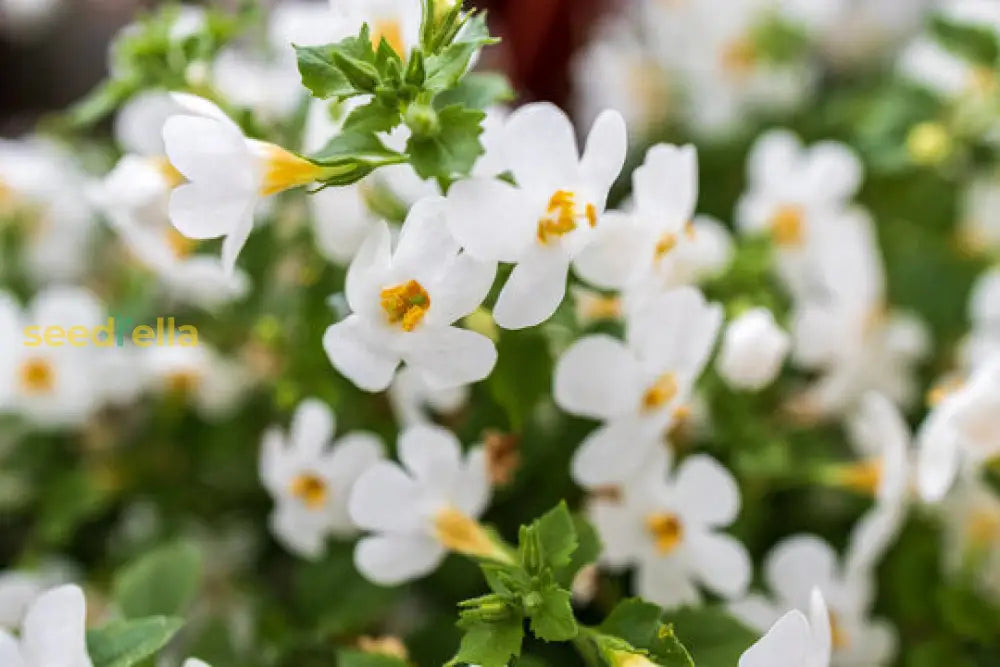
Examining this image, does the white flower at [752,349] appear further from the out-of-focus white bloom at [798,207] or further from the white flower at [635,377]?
the out-of-focus white bloom at [798,207]

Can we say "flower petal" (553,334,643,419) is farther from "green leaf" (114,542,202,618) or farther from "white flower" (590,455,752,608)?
"green leaf" (114,542,202,618)

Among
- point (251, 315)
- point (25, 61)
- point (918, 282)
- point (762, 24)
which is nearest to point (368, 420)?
point (251, 315)

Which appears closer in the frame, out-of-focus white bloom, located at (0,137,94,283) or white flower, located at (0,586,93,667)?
white flower, located at (0,586,93,667)

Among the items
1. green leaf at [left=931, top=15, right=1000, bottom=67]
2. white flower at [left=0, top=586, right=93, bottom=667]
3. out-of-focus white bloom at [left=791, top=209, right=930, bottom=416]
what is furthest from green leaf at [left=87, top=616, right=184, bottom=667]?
green leaf at [left=931, top=15, right=1000, bottom=67]

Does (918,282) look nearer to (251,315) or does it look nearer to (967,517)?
(967,517)

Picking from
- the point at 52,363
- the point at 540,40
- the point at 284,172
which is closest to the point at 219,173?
the point at 284,172

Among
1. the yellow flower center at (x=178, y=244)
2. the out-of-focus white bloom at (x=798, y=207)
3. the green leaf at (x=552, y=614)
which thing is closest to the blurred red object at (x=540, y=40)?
the out-of-focus white bloom at (x=798, y=207)

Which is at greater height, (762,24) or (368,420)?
(762,24)
